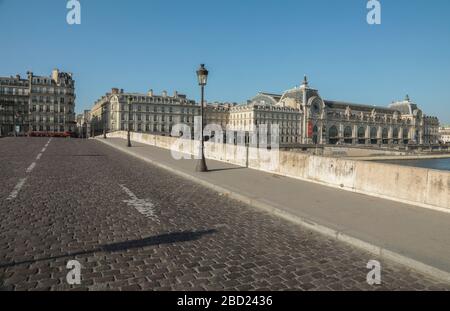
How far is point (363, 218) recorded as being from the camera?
711 centimetres

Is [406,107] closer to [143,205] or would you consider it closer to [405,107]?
[405,107]

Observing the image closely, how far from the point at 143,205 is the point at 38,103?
358 ft

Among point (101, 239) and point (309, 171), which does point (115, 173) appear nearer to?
point (309, 171)

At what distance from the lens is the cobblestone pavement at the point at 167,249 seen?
429 cm

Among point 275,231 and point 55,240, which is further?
point 275,231

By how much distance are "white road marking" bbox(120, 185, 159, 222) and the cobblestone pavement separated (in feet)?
0.08

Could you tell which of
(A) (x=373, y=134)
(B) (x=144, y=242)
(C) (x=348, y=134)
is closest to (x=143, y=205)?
(B) (x=144, y=242)

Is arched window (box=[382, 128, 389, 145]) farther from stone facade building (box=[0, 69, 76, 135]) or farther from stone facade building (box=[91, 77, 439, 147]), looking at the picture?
stone facade building (box=[0, 69, 76, 135])

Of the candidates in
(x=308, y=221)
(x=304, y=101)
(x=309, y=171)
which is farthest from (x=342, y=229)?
(x=304, y=101)

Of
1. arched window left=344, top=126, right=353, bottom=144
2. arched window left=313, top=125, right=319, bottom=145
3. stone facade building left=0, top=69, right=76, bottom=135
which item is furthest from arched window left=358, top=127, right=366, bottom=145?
stone facade building left=0, top=69, right=76, bottom=135

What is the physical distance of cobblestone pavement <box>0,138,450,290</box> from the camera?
4.29 metres
